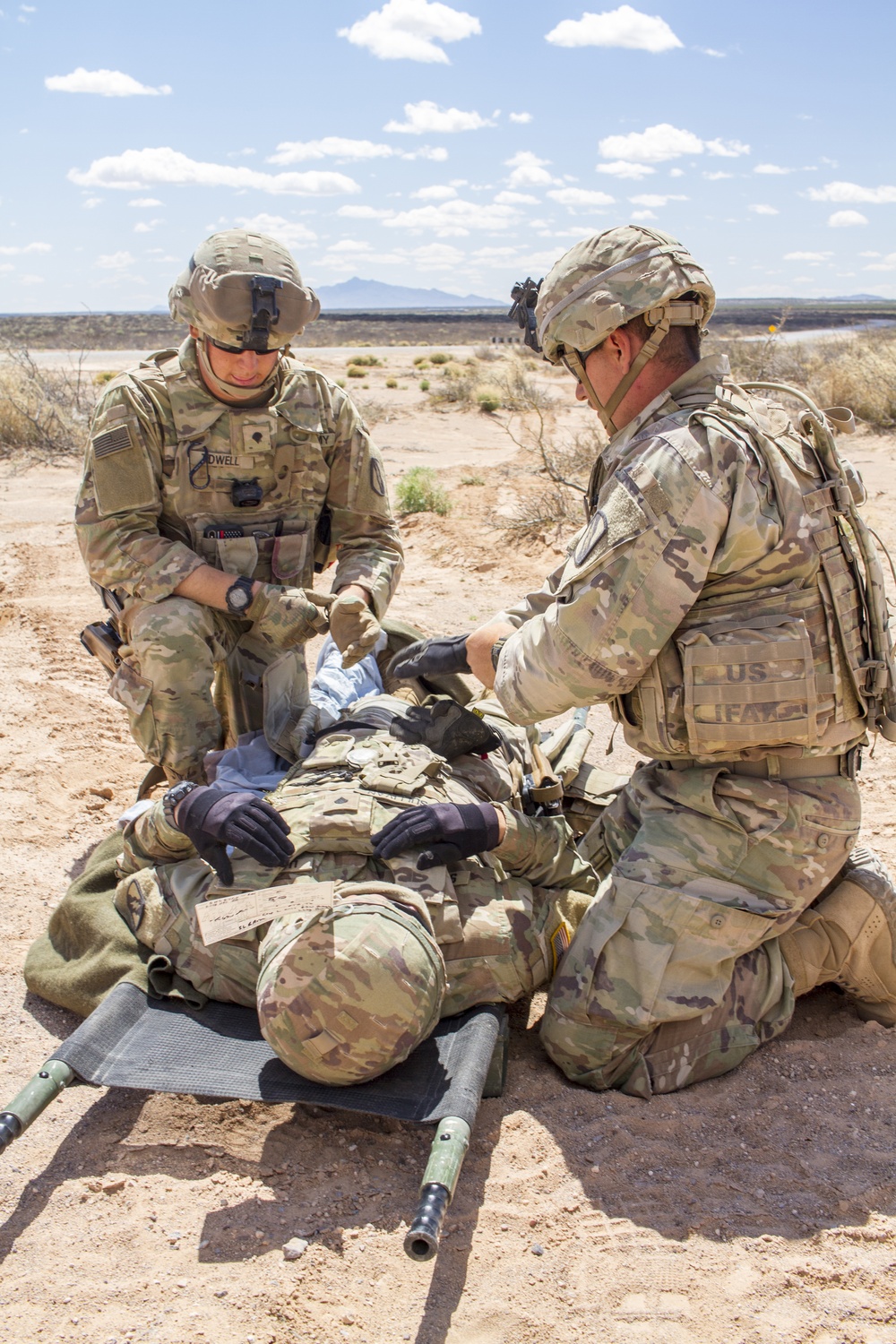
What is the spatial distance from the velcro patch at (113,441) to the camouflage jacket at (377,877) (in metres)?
1.45

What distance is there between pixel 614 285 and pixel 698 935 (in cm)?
170

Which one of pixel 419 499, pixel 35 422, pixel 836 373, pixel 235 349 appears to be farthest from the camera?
pixel 836 373

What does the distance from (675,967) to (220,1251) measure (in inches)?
51.1

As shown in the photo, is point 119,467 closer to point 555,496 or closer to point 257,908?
point 257,908

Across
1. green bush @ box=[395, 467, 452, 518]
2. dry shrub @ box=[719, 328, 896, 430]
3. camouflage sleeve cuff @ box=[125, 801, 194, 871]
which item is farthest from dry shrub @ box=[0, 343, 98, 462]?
camouflage sleeve cuff @ box=[125, 801, 194, 871]

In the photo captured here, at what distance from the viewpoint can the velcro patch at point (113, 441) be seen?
159 inches

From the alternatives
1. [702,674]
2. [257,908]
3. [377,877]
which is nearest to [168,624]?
[377,877]

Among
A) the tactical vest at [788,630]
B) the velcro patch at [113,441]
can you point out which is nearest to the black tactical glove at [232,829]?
the tactical vest at [788,630]

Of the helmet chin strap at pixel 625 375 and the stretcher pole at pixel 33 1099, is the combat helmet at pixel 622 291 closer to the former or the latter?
the helmet chin strap at pixel 625 375

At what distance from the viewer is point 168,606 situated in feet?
13.5

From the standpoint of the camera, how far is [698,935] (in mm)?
2855

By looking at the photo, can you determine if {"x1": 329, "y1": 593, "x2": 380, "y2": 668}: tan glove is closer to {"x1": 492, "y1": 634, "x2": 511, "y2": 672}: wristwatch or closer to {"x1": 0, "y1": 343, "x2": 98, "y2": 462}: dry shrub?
{"x1": 492, "y1": 634, "x2": 511, "y2": 672}: wristwatch

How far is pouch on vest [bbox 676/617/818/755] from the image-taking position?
272 cm

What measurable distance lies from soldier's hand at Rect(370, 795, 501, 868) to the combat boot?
0.90 m
